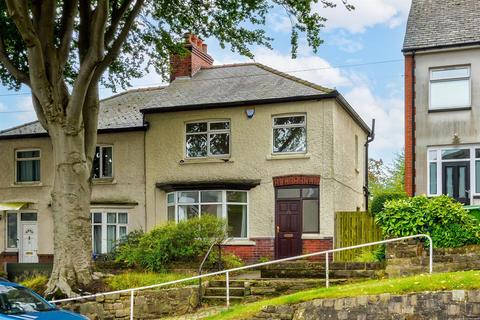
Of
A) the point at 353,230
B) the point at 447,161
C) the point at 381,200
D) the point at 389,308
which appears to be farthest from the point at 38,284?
the point at 447,161

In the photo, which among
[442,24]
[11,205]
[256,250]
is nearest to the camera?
[442,24]

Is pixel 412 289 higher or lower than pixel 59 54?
lower

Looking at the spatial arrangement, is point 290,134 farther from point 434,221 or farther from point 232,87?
point 434,221

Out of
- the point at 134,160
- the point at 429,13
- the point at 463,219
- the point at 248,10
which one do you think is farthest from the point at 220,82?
the point at 463,219

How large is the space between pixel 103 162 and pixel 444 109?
13847 millimetres

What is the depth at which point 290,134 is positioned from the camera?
24.9m

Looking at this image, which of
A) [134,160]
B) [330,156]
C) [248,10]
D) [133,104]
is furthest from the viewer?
[133,104]

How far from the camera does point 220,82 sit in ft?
91.0

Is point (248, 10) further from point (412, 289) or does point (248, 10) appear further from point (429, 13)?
point (412, 289)

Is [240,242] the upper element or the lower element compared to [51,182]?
lower

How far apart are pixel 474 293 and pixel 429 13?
50.3ft

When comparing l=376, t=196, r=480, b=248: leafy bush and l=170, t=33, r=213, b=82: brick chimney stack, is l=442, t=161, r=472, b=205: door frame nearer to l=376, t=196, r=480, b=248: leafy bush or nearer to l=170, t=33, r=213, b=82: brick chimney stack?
l=376, t=196, r=480, b=248: leafy bush

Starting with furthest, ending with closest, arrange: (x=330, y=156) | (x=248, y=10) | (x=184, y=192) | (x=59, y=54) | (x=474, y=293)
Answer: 1. (x=184, y=192)
2. (x=330, y=156)
3. (x=248, y=10)
4. (x=59, y=54)
5. (x=474, y=293)

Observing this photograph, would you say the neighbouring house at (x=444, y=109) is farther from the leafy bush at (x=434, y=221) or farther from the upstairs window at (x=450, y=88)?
the leafy bush at (x=434, y=221)
